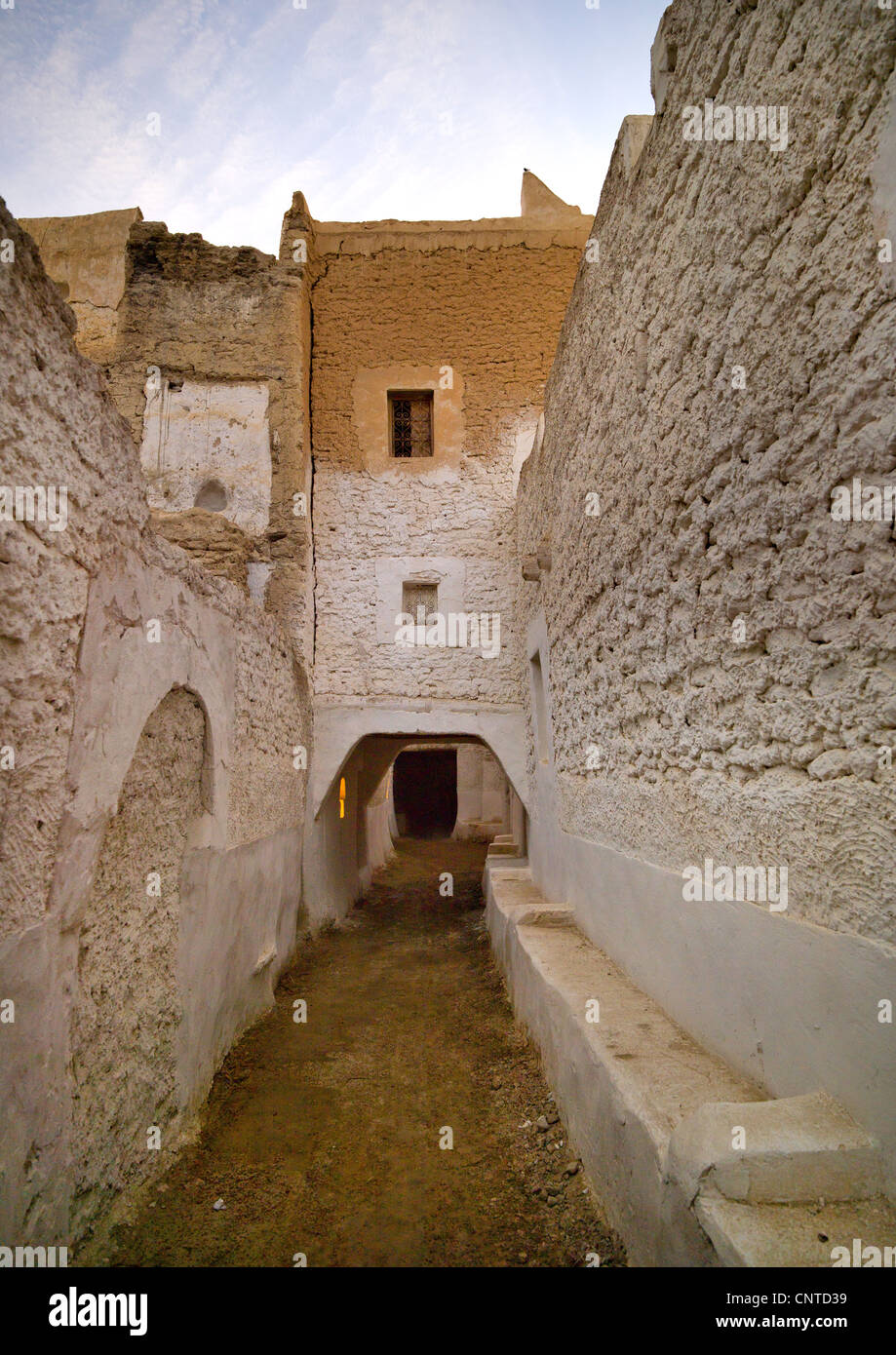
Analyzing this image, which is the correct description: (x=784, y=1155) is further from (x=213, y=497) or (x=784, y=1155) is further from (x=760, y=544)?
(x=213, y=497)

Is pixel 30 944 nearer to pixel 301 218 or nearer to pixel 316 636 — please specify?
pixel 316 636

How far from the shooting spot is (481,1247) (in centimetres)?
267

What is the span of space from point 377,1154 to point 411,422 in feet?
25.3

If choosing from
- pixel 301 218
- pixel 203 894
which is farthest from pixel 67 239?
pixel 203 894

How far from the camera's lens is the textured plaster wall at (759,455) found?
1727 millimetres

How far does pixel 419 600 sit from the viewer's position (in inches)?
330

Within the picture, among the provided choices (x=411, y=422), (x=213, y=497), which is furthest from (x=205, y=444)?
(x=411, y=422)

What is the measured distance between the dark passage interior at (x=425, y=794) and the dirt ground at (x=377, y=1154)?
15.7 meters

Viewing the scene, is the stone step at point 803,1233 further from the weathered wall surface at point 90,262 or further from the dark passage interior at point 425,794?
the dark passage interior at point 425,794

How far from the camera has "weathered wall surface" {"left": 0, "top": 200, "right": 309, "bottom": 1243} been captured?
6.81 feet

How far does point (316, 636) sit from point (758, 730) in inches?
253

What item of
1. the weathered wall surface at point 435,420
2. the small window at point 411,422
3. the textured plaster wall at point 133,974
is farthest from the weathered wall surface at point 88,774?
the small window at point 411,422

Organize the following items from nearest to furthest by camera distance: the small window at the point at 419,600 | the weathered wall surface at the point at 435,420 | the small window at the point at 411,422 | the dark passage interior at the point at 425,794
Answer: the weathered wall surface at the point at 435,420 < the small window at the point at 419,600 < the small window at the point at 411,422 < the dark passage interior at the point at 425,794

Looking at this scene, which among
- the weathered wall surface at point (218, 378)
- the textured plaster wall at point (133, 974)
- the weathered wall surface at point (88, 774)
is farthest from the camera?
the weathered wall surface at point (218, 378)
